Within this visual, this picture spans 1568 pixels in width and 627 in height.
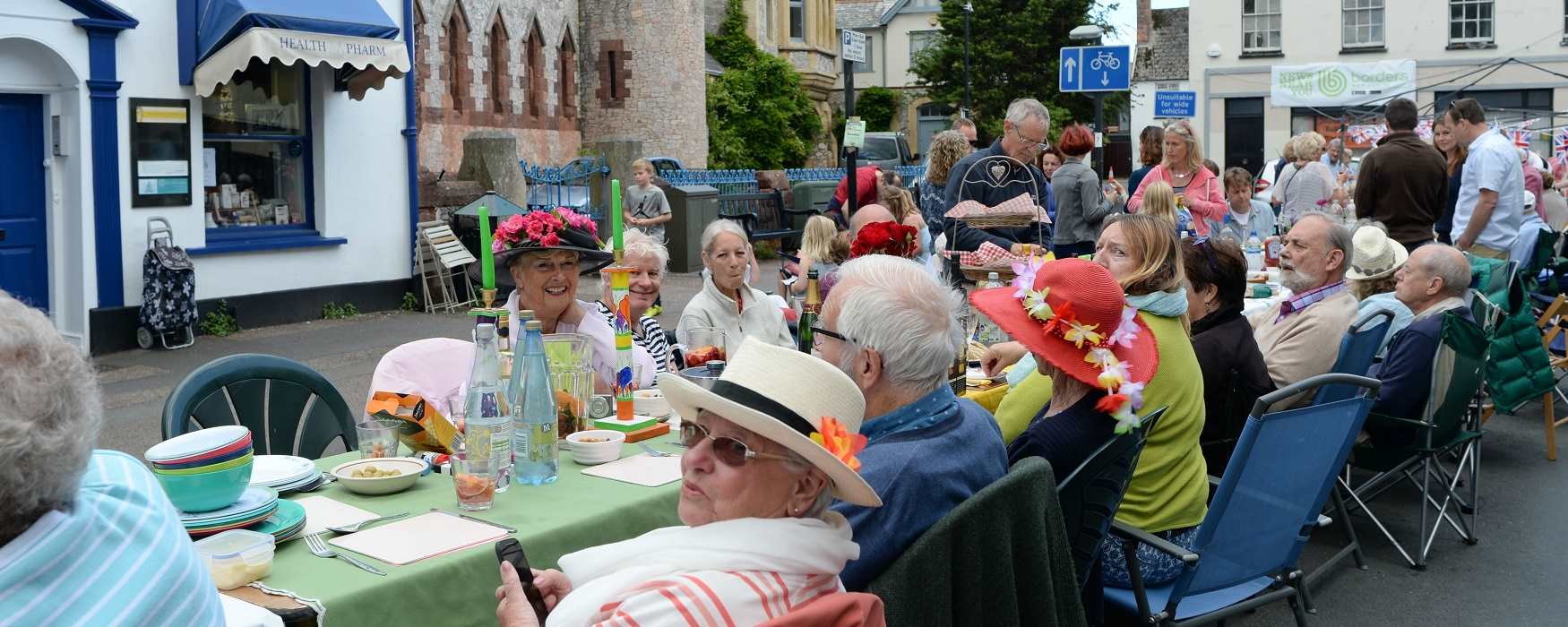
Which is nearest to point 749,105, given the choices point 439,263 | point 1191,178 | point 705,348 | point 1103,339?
point 439,263

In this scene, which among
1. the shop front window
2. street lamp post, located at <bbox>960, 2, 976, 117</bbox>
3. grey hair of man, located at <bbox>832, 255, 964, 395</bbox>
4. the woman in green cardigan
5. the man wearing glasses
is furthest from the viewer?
street lamp post, located at <bbox>960, 2, 976, 117</bbox>

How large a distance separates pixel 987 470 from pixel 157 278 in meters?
10.0

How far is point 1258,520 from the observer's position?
3.54 m

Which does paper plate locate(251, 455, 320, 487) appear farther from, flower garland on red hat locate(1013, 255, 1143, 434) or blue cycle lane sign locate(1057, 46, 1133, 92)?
blue cycle lane sign locate(1057, 46, 1133, 92)

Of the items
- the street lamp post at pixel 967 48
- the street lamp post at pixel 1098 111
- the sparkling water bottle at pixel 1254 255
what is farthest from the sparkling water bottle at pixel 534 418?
the street lamp post at pixel 967 48

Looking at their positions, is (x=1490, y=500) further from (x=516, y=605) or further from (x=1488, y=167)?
(x=516, y=605)

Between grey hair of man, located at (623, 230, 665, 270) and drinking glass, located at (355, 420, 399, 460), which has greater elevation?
grey hair of man, located at (623, 230, 665, 270)

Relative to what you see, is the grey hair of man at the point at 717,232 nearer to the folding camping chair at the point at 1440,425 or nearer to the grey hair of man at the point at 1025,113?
the grey hair of man at the point at 1025,113

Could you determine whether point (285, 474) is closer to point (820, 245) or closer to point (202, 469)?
point (202, 469)

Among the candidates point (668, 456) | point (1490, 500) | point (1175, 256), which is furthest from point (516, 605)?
point (1490, 500)

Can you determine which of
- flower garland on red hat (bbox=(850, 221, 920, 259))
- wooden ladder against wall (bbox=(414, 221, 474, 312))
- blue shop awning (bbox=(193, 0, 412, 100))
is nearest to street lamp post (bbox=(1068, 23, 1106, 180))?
wooden ladder against wall (bbox=(414, 221, 474, 312))

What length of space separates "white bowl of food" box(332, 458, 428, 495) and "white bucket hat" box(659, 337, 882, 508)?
114 cm

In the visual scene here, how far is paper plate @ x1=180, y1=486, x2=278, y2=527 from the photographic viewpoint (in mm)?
2555

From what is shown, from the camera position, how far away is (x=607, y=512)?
9.71 feet
